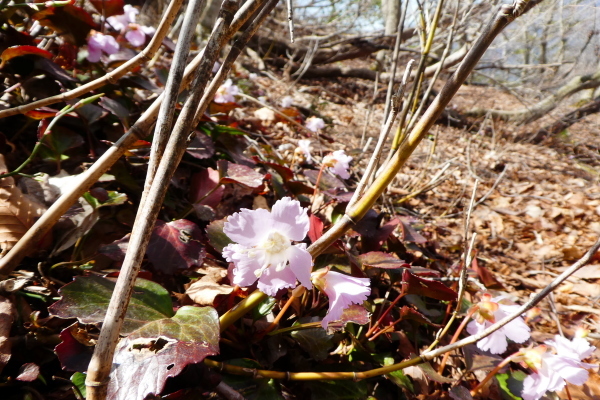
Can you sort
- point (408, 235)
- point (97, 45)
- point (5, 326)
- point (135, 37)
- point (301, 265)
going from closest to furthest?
1. point (301, 265)
2. point (5, 326)
3. point (408, 235)
4. point (97, 45)
5. point (135, 37)

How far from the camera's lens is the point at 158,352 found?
1.97ft

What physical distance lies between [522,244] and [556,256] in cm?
18

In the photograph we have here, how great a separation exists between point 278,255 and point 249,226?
0.23 ft

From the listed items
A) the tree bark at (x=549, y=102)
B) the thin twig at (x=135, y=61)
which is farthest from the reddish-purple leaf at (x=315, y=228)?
the tree bark at (x=549, y=102)

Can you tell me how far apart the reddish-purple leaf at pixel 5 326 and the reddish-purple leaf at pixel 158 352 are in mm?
226

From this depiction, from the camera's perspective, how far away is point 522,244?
2.16 metres

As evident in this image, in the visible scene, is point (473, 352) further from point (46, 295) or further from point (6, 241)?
point (6, 241)

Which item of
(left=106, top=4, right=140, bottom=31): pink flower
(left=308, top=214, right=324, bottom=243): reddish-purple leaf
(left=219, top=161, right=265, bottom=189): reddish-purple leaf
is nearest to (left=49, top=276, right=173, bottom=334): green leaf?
(left=308, top=214, right=324, bottom=243): reddish-purple leaf

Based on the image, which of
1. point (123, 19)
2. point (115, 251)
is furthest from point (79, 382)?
point (123, 19)

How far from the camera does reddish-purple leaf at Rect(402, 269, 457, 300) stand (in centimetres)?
80

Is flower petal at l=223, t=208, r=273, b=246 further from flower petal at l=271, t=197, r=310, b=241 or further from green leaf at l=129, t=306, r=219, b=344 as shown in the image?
green leaf at l=129, t=306, r=219, b=344

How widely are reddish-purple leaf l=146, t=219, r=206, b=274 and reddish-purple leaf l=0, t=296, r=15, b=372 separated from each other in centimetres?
28

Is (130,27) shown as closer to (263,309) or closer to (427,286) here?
(263,309)

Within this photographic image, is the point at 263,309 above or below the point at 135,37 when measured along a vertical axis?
below
